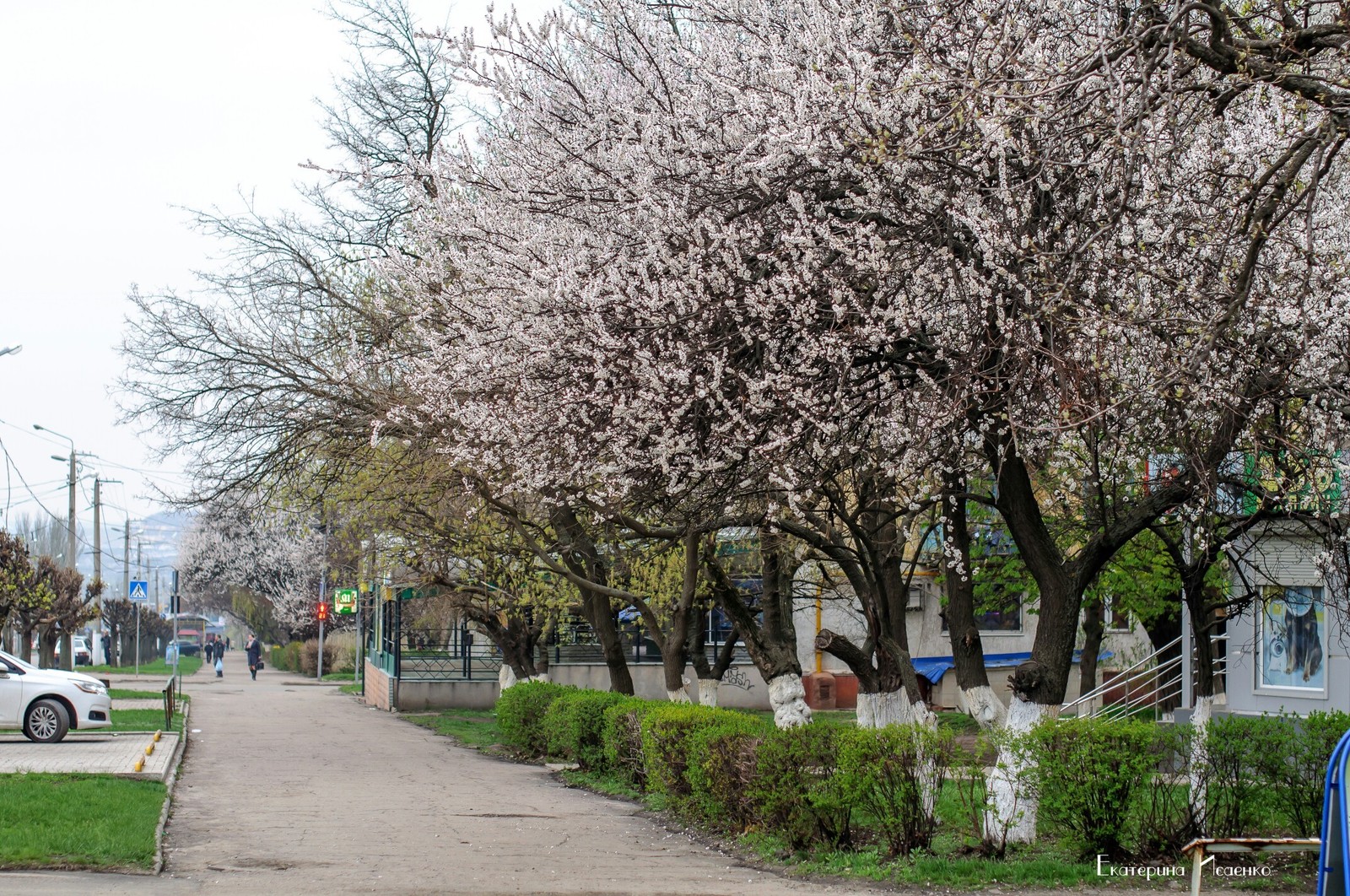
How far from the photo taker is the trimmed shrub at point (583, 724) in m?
17.3

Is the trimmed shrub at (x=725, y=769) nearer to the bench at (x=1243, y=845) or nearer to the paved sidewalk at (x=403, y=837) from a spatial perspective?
the paved sidewalk at (x=403, y=837)

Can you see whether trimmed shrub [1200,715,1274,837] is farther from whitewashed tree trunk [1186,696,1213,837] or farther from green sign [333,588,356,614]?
green sign [333,588,356,614]

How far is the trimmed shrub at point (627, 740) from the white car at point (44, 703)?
30.9ft

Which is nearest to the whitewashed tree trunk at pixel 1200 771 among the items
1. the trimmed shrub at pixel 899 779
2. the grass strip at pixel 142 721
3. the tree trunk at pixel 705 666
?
the trimmed shrub at pixel 899 779

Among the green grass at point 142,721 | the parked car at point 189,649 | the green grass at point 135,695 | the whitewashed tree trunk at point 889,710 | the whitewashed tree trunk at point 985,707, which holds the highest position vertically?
the whitewashed tree trunk at point 985,707

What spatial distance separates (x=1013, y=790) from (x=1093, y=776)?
71 cm

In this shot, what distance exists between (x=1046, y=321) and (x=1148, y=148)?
1.24m

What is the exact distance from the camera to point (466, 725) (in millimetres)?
27812

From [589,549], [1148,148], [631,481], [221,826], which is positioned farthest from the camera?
[589,549]

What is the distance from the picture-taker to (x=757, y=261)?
9.61 meters

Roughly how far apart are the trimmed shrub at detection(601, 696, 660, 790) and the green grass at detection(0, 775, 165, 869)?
5132 mm

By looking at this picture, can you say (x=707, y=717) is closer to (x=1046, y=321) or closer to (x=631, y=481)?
(x=631, y=481)

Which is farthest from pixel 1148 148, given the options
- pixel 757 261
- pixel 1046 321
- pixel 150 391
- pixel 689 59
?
pixel 150 391

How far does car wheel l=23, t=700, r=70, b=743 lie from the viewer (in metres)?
20.5
